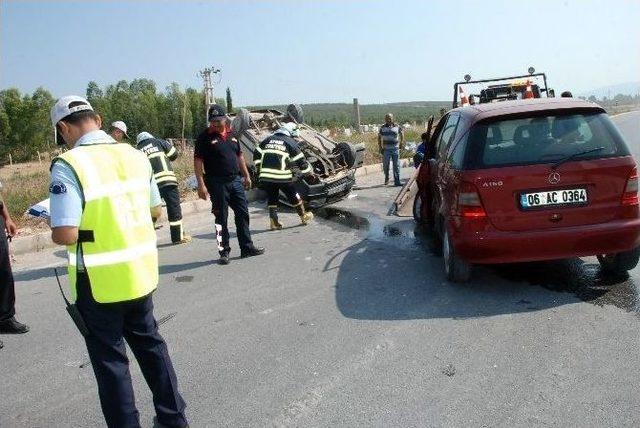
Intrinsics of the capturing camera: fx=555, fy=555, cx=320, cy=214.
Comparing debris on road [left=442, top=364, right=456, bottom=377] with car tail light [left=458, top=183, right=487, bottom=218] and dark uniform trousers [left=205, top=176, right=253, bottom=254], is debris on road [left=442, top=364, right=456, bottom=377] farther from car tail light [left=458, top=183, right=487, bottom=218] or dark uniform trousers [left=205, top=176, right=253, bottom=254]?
dark uniform trousers [left=205, top=176, right=253, bottom=254]

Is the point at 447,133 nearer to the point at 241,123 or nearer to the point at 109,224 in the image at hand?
the point at 109,224

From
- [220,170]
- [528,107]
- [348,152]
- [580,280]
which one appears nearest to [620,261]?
[580,280]

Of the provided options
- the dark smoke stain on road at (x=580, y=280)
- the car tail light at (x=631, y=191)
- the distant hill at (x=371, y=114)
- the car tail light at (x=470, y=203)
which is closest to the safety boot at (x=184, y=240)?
the dark smoke stain on road at (x=580, y=280)

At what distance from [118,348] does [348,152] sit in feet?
29.4

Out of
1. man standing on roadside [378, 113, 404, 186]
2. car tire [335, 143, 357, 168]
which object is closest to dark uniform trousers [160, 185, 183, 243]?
car tire [335, 143, 357, 168]

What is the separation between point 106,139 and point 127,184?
0.27 m

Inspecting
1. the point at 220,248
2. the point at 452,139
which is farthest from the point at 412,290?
the point at 220,248

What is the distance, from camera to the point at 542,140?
14.8 feet

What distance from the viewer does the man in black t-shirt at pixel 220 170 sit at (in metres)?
6.61

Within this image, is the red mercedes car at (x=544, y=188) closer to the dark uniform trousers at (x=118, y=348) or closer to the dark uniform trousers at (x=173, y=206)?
the dark uniform trousers at (x=118, y=348)

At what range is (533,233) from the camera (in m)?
4.38

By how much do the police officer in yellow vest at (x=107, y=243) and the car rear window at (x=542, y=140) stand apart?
2801mm

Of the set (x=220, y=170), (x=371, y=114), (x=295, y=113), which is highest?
(x=371, y=114)

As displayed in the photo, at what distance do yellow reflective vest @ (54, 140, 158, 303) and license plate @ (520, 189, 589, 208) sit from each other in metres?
3.00
